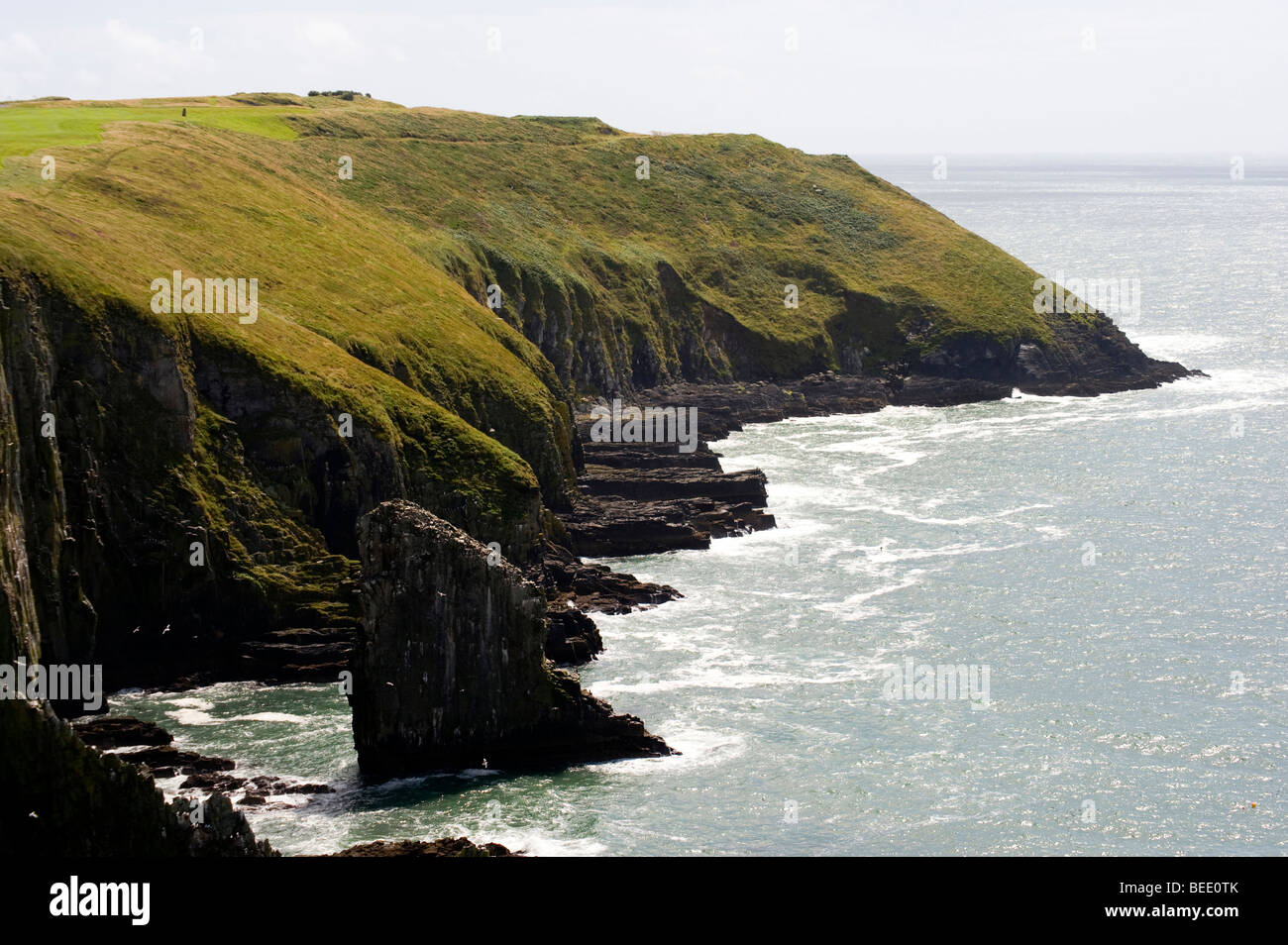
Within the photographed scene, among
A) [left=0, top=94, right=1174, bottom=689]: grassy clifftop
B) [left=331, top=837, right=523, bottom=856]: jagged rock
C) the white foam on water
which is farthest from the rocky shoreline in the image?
[left=331, top=837, right=523, bottom=856]: jagged rock

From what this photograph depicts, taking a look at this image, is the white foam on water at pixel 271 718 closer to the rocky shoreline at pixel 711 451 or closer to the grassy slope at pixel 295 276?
the grassy slope at pixel 295 276

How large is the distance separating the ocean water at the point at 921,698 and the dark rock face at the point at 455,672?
1.79 meters

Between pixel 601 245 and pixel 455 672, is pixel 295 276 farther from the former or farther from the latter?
pixel 601 245

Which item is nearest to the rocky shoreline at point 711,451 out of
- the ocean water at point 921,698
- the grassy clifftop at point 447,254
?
the ocean water at point 921,698

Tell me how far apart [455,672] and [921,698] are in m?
24.9

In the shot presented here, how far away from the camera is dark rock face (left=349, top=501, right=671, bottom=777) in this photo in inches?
2835

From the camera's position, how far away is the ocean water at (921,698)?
66.6 m

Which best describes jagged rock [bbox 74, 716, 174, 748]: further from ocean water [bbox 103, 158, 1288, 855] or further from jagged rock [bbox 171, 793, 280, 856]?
jagged rock [bbox 171, 793, 280, 856]

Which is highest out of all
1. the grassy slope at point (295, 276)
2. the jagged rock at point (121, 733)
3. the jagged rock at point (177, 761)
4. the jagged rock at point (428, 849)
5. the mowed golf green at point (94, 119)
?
the mowed golf green at point (94, 119)

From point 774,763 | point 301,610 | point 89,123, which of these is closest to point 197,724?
point 301,610

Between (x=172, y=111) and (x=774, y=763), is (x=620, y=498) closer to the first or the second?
(x=774, y=763)

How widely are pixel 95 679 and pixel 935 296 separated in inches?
5214

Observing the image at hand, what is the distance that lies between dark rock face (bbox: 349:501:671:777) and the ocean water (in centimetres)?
179

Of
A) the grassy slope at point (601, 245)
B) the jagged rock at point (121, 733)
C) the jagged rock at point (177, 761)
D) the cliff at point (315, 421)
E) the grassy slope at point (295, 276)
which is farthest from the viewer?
the grassy slope at point (601, 245)
